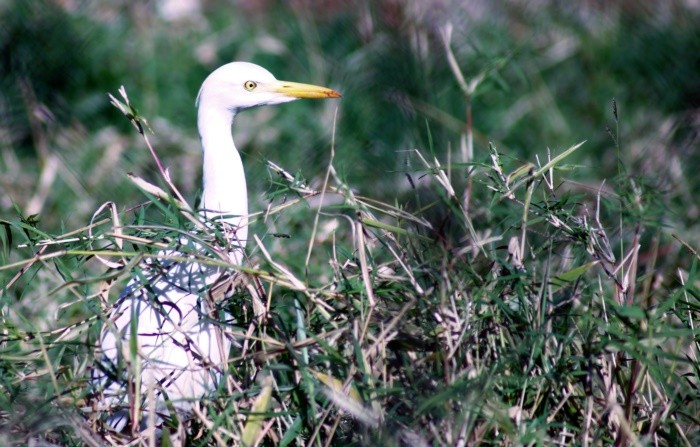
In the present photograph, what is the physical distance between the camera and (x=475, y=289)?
5.92 feet

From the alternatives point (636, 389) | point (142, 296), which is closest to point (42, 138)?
point (142, 296)

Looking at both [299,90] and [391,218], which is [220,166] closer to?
[299,90]

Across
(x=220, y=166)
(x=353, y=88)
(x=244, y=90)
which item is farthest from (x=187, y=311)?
(x=353, y=88)

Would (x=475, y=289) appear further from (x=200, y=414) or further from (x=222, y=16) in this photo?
(x=222, y=16)

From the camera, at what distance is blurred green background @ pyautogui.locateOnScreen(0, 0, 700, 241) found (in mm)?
3449

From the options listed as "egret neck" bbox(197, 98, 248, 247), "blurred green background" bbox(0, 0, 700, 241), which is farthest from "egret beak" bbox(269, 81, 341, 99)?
"blurred green background" bbox(0, 0, 700, 241)

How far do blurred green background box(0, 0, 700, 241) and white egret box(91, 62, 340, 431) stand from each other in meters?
0.67

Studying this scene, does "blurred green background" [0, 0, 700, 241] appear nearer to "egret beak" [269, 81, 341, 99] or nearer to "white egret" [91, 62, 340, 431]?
"egret beak" [269, 81, 341, 99]

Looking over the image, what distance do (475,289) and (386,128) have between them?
5.80ft

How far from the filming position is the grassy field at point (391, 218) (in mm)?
1741

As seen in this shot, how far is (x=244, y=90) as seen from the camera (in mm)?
2430

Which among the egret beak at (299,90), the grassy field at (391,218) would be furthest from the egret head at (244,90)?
the grassy field at (391,218)

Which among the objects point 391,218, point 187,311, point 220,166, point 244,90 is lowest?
point 391,218

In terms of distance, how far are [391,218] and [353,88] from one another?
1602mm
